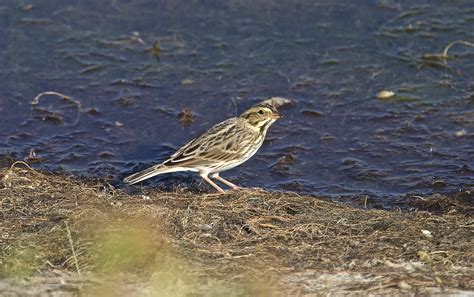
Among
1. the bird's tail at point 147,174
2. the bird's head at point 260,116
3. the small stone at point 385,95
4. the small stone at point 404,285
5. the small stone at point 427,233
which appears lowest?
the bird's tail at point 147,174

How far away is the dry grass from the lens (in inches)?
319

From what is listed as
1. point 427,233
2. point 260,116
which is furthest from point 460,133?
point 427,233

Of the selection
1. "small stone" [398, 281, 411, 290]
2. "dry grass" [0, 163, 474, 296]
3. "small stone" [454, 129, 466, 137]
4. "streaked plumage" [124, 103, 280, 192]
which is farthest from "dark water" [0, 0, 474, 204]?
"small stone" [398, 281, 411, 290]

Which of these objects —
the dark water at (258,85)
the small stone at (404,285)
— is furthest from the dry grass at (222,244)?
the dark water at (258,85)

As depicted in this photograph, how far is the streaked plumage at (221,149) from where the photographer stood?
36.3ft

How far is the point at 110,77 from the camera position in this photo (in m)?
14.2

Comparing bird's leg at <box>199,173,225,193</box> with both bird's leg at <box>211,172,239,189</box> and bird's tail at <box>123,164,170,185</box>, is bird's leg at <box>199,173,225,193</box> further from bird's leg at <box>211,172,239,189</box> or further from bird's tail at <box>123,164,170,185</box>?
bird's tail at <box>123,164,170,185</box>

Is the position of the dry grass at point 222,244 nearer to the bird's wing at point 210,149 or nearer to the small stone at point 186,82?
the bird's wing at point 210,149

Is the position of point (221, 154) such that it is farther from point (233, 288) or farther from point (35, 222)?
point (233, 288)

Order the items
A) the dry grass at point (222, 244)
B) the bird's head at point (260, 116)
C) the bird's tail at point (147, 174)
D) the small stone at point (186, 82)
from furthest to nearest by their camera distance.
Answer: the small stone at point (186, 82)
the bird's head at point (260, 116)
the bird's tail at point (147, 174)
the dry grass at point (222, 244)

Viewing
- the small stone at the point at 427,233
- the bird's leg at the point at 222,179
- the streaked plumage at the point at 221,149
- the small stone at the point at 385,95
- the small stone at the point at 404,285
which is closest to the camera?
the small stone at the point at 404,285

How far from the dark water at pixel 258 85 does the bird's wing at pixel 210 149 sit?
2.03 feet

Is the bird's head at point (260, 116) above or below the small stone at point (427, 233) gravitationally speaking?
above

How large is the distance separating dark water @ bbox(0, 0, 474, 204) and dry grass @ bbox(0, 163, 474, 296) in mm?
1722
